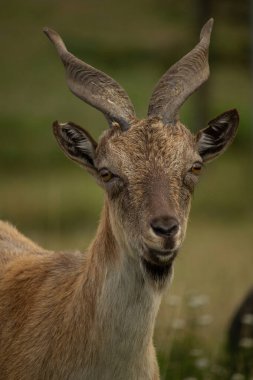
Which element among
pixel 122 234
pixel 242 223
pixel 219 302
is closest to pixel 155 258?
pixel 122 234

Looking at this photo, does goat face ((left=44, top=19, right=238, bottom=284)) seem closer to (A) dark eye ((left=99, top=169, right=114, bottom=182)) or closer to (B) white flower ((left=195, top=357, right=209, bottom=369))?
(A) dark eye ((left=99, top=169, right=114, bottom=182))

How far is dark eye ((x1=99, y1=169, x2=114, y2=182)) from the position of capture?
25.9 ft

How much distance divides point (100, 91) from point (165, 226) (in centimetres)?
130

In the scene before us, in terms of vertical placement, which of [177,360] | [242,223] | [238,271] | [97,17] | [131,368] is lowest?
[131,368]

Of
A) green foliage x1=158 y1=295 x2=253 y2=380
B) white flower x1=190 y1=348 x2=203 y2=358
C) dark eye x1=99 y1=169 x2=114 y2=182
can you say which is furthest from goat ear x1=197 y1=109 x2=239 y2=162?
white flower x1=190 y1=348 x2=203 y2=358

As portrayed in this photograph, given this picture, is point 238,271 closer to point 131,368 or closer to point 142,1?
point 131,368

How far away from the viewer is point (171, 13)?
45969mm

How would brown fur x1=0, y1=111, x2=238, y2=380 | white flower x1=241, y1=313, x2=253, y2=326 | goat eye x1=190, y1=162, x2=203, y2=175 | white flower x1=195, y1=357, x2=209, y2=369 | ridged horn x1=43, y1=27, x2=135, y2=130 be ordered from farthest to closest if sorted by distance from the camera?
white flower x1=241, y1=313, x2=253, y2=326 → white flower x1=195, y1=357, x2=209, y2=369 → ridged horn x1=43, y1=27, x2=135, y2=130 → goat eye x1=190, y1=162, x2=203, y2=175 → brown fur x1=0, y1=111, x2=238, y2=380

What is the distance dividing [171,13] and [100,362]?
38735 millimetres

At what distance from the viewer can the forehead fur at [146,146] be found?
7852 mm

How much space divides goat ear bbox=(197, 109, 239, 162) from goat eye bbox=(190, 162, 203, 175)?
0.22 metres

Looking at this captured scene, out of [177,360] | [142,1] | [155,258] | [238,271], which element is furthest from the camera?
[142,1]

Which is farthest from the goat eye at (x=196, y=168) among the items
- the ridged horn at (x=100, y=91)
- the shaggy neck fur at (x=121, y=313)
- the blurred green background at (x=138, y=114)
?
the blurred green background at (x=138, y=114)

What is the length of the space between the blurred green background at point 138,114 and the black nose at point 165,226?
338cm
